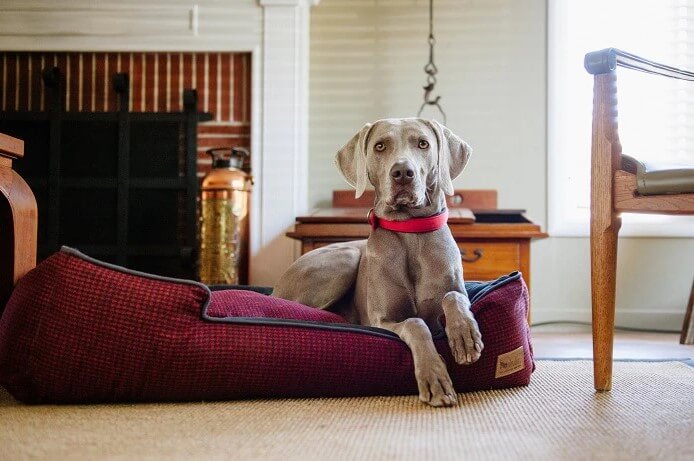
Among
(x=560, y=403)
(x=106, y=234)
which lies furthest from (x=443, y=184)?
(x=106, y=234)

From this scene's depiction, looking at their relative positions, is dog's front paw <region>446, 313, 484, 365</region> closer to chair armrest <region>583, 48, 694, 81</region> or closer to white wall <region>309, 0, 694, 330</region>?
chair armrest <region>583, 48, 694, 81</region>

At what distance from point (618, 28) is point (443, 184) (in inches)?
90.1

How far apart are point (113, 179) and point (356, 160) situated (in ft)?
5.77

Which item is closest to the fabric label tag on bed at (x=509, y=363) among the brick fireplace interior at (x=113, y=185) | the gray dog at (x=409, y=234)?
the gray dog at (x=409, y=234)

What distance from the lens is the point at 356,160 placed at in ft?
6.31

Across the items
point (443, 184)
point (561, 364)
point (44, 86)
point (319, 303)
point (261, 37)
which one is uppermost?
point (261, 37)

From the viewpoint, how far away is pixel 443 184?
1822 millimetres

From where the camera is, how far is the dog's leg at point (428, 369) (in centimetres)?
146

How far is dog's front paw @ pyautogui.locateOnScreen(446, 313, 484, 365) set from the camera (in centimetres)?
151

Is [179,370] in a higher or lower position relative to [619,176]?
lower

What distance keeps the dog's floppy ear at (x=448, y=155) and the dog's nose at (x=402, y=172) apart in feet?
0.50

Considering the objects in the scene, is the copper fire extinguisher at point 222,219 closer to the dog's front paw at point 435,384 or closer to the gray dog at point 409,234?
the gray dog at point 409,234

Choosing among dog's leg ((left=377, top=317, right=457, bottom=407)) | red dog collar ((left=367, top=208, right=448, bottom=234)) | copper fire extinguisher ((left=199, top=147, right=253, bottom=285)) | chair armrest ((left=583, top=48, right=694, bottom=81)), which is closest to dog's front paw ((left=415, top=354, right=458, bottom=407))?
dog's leg ((left=377, top=317, right=457, bottom=407))

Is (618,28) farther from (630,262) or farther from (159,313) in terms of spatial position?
(159,313)
